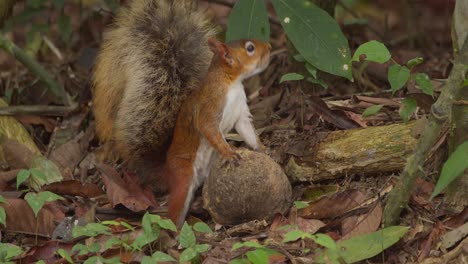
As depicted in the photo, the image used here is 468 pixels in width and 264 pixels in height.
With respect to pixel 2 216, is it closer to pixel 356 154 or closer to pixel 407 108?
pixel 356 154

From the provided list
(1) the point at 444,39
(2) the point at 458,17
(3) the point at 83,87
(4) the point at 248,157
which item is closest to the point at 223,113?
(4) the point at 248,157

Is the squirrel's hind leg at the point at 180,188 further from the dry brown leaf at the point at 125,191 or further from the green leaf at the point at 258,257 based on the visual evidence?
the green leaf at the point at 258,257

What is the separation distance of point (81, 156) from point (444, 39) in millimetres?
3628

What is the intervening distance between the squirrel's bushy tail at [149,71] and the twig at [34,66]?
3.01ft

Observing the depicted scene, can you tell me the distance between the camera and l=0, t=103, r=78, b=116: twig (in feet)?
18.2

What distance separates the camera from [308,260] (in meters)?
3.87

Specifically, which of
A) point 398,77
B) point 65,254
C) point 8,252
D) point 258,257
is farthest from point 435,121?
point 8,252

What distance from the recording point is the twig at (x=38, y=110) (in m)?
5.54

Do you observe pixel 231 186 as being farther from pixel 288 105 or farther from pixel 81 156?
pixel 81 156

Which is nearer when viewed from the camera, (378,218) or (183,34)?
(378,218)

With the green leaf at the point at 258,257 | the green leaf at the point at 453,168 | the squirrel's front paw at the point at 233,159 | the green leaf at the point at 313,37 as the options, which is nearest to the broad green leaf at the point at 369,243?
the green leaf at the point at 258,257

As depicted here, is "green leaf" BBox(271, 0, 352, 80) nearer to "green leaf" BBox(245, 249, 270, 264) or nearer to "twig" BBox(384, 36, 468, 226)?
"twig" BBox(384, 36, 468, 226)

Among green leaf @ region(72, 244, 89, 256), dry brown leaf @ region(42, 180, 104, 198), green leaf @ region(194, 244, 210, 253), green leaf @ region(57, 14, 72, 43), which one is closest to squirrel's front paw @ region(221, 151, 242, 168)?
green leaf @ region(194, 244, 210, 253)

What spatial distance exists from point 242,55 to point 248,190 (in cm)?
73
